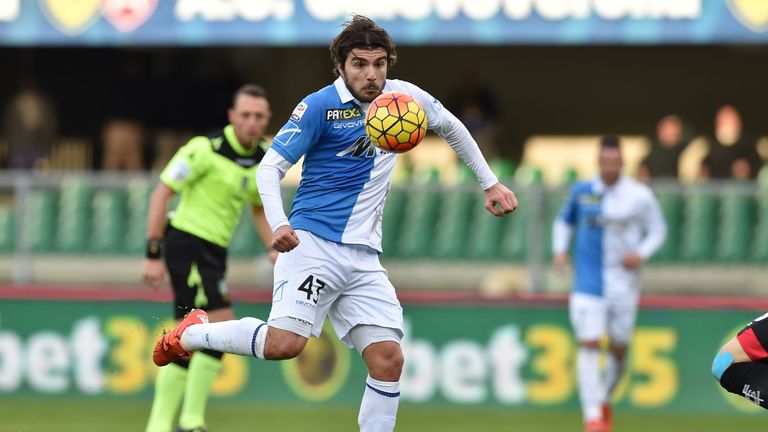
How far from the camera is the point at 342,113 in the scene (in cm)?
784

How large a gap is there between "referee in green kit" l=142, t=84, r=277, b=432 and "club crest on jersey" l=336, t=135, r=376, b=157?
7.81 ft

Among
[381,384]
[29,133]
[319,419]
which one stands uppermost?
[29,133]

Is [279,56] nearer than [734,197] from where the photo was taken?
No

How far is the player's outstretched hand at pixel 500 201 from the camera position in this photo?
7.96m

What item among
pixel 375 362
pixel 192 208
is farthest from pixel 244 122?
pixel 375 362

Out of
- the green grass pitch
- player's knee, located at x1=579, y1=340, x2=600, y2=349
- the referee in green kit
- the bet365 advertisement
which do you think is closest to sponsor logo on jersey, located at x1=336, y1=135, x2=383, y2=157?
the referee in green kit

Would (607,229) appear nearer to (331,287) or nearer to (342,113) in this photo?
(331,287)

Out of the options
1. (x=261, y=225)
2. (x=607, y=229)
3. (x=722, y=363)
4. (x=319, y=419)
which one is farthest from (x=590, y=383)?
(x=722, y=363)

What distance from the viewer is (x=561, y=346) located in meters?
14.1

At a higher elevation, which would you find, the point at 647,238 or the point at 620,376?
the point at 647,238

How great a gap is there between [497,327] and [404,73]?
790 centimetres

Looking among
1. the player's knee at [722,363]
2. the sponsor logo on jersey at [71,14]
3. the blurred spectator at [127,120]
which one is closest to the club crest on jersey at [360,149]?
the player's knee at [722,363]

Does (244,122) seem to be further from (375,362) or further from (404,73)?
(404,73)

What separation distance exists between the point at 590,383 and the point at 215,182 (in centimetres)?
378
